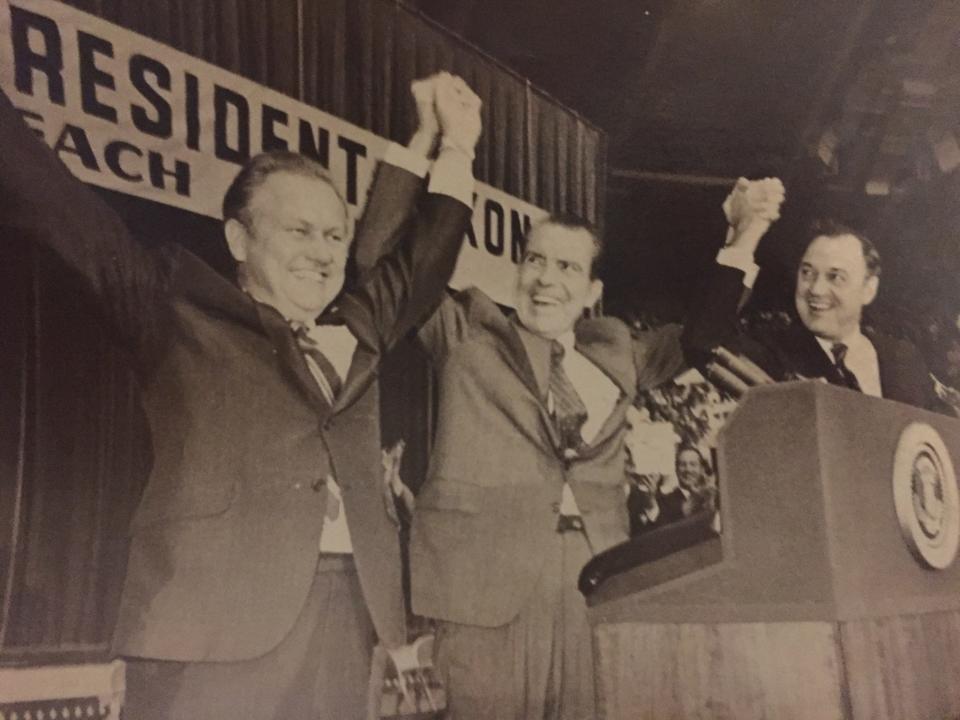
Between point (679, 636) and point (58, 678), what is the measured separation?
4.31 feet

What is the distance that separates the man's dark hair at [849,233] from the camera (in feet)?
9.30

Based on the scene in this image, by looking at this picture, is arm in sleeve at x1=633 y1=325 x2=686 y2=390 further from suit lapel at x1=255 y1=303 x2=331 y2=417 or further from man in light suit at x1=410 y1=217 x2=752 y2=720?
suit lapel at x1=255 y1=303 x2=331 y2=417

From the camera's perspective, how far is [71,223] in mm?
1687

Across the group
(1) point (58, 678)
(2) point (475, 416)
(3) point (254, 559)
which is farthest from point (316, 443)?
(1) point (58, 678)

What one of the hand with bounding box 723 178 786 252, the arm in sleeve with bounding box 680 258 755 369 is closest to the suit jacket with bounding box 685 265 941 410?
the arm in sleeve with bounding box 680 258 755 369

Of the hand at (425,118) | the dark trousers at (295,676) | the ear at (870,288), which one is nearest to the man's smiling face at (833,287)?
the ear at (870,288)

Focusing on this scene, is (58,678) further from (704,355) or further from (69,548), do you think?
(704,355)

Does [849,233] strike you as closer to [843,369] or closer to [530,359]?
[843,369]

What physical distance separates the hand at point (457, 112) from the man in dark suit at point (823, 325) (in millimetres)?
830

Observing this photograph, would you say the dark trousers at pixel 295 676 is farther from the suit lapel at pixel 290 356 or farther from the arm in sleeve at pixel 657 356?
the arm in sleeve at pixel 657 356

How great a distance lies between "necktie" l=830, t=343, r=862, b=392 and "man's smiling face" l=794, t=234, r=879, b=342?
0.03 meters

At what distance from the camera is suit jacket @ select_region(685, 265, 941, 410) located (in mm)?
2666

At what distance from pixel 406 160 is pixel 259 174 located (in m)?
0.36

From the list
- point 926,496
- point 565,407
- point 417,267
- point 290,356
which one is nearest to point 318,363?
point 290,356
